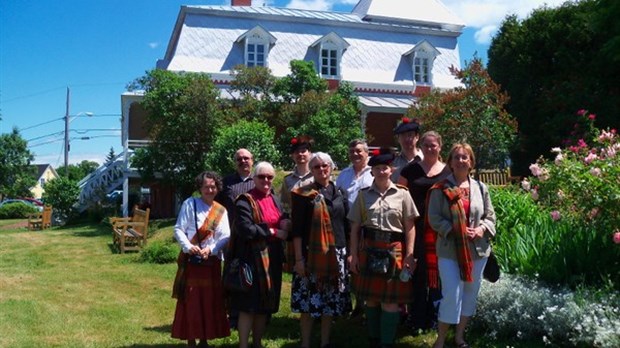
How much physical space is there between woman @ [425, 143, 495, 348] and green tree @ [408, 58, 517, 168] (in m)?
10.7

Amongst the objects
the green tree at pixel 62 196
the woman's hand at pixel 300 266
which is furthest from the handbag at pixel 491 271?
the green tree at pixel 62 196

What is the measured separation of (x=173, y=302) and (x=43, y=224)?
1851cm

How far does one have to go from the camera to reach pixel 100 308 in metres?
7.71

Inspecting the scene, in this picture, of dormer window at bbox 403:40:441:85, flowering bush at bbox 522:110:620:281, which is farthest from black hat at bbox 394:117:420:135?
dormer window at bbox 403:40:441:85

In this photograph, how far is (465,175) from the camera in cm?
492

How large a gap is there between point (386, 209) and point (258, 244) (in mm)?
1113

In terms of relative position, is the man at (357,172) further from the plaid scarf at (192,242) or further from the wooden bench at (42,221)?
the wooden bench at (42,221)

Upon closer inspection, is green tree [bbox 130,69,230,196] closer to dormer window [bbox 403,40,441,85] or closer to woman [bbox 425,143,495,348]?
dormer window [bbox 403,40,441,85]

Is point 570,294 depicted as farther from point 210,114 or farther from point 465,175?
point 210,114

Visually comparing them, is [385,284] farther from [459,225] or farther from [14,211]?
[14,211]

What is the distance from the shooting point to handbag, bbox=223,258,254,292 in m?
A: 5.09

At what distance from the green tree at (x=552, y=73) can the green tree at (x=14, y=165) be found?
38.7 meters

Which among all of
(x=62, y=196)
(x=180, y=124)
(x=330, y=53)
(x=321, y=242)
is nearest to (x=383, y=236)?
(x=321, y=242)

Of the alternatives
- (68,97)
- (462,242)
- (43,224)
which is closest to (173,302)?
(462,242)
